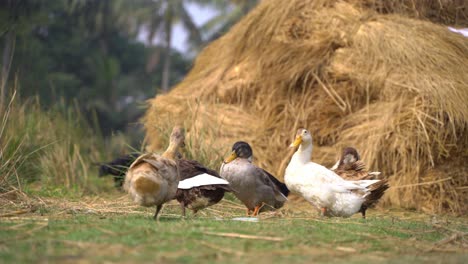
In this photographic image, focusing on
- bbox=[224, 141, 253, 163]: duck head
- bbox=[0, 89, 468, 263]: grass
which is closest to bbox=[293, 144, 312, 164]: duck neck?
A: bbox=[224, 141, 253, 163]: duck head

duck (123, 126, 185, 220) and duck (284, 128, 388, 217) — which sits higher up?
duck (123, 126, 185, 220)

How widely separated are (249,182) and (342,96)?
3.99m

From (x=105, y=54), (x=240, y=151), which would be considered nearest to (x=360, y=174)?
(x=240, y=151)

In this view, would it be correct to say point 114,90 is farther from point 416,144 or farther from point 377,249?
point 377,249

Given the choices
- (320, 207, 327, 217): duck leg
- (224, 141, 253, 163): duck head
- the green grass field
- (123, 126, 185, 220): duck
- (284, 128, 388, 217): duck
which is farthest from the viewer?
(224, 141, 253, 163): duck head

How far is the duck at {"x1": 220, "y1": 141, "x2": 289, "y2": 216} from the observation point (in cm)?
794

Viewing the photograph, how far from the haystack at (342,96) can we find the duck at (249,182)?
1.87 m

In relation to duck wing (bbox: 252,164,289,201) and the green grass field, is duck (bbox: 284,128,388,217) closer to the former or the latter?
duck wing (bbox: 252,164,289,201)

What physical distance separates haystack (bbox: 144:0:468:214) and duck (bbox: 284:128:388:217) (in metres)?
2.34

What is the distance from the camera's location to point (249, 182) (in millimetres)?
7918

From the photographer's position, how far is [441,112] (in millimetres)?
9906

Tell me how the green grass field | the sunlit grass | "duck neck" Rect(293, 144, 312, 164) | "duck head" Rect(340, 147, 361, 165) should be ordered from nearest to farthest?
the green grass field, "duck neck" Rect(293, 144, 312, 164), "duck head" Rect(340, 147, 361, 165), the sunlit grass

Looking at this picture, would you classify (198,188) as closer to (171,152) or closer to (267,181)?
(171,152)

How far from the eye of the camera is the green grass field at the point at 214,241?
15.0 ft
